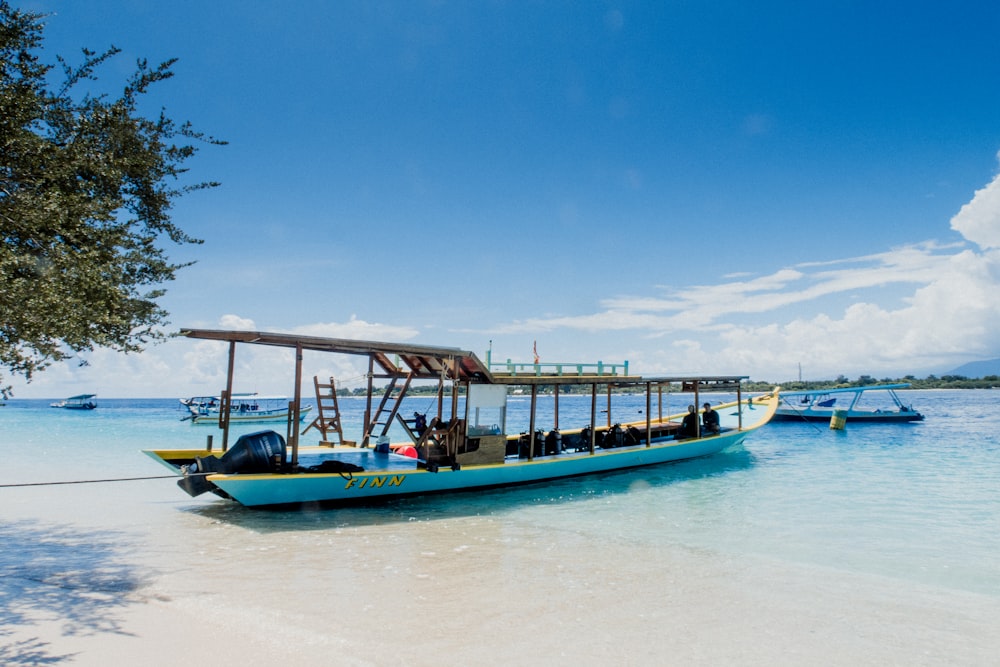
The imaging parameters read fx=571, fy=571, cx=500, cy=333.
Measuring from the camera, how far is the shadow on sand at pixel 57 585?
19.5ft

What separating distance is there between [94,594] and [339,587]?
313cm

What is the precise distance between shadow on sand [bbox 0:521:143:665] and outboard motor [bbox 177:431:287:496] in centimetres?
167

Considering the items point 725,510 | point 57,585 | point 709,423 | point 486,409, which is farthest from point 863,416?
point 57,585

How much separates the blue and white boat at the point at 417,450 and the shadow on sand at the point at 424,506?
352mm

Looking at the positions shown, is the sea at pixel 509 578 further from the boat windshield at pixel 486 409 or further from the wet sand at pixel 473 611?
the boat windshield at pixel 486 409

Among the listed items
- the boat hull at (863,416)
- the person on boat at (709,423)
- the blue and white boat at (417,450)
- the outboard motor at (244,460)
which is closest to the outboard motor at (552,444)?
the blue and white boat at (417,450)

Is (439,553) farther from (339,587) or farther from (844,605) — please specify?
(844,605)

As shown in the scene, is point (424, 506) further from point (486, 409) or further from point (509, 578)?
point (509, 578)

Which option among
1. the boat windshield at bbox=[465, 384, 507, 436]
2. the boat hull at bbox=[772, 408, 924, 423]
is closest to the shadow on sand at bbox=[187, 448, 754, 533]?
the boat windshield at bbox=[465, 384, 507, 436]

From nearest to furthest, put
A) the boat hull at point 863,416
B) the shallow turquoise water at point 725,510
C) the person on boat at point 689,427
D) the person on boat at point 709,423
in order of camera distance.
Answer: the shallow turquoise water at point 725,510, the person on boat at point 689,427, the person on boat at point 709,423, the boat hull at point 863,416

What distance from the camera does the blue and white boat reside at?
12.6 meters

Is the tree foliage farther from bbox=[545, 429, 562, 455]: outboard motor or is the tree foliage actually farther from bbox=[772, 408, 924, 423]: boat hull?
bbox=[772, 408, 924, 423]: boat hull

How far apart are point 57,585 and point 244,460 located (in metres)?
4.67

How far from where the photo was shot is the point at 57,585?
7945mm
